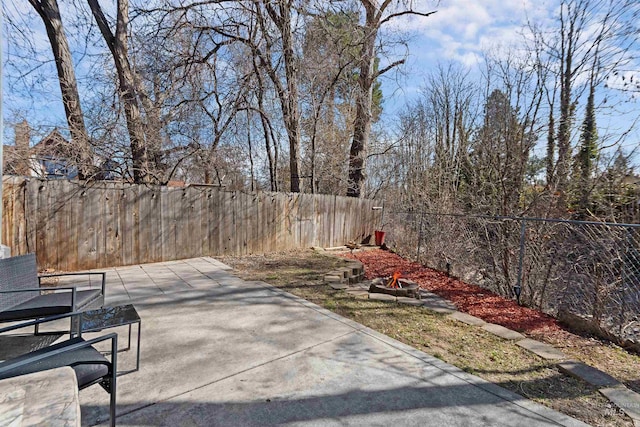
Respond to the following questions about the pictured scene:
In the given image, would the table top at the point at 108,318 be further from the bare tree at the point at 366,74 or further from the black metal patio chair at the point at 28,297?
the bare tree at the point at 366,74

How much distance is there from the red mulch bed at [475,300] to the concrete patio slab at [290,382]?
167 cm

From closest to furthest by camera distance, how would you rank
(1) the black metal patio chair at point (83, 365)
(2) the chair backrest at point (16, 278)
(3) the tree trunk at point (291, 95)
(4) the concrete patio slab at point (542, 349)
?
(1) the black metal patio chair at point (83, 365) → (2) the chair backrest at point (16, 278) → (4) the concrete patio slab at point (542, 349) → (3) the tree trunk at point (291, 95)

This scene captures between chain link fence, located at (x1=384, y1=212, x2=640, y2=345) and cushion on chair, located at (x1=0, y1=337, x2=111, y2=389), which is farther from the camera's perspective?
chain link fence, located at (x1=384, y1=212, x2=640, y2=345)

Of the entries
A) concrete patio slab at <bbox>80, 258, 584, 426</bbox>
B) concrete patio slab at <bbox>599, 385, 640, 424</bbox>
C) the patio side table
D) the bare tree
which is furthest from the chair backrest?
the bare tree

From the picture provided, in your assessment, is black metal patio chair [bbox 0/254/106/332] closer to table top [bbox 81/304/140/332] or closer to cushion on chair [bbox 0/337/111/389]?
table top [bbox 81/304/140/332]

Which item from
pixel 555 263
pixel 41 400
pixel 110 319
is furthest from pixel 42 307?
pixel 555 263

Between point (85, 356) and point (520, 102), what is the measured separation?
6205mm

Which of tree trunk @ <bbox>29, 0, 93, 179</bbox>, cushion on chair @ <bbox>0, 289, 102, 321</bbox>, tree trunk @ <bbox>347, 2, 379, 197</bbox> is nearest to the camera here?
cushion on chair @ <bbox>0, 289, 102, 321</bbox>

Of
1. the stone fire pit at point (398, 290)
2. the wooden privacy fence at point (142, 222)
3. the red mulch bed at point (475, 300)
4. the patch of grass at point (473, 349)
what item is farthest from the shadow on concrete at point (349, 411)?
the wooden privacy fence at point (142, 222)

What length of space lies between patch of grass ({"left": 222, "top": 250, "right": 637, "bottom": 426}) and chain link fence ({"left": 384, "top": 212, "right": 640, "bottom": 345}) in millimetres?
691

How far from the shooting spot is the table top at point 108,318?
206cm

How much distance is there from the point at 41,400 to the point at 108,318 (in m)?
1.26

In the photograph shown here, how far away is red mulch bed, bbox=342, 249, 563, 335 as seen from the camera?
362cm

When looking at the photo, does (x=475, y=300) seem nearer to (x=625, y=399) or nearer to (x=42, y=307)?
(x=625, y=399)
